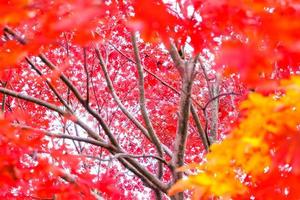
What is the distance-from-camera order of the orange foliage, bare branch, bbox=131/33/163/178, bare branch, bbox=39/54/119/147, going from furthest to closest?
bare branch, bbox=131/33/163/178, bare branch, bbox=39/54/119/147, the orange foliage

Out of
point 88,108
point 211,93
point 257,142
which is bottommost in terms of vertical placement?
point 257,142

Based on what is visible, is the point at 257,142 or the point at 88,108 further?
the point at 88,108

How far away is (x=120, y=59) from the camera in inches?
328

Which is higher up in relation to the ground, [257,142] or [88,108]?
[88,108]

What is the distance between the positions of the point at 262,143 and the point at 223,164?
0.61ft

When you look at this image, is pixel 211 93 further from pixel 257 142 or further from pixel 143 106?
pixel 257 142

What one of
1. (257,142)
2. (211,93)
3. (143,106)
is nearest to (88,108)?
(143,106)

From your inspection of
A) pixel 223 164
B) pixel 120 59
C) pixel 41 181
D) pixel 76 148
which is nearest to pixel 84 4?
pixel 223 164

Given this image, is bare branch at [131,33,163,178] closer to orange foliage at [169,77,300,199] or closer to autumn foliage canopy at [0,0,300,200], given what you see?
autumn foliage canopy at [0,0,300,200]

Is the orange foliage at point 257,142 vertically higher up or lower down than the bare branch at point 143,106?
lower down

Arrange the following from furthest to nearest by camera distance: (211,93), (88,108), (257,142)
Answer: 1. (211,93)
2. (88,108)
3. (257,142)

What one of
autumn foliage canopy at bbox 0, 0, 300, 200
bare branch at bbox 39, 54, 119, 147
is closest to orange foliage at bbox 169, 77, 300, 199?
autumn foliage canopy at bbox 0, 0, 300, 200

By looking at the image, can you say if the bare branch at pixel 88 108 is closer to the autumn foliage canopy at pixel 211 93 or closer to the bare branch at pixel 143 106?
the autumn foliage canopy at pixel 211 93

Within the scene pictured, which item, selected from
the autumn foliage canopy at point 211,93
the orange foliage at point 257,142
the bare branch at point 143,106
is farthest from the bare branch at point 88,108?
the orange foliage at point 257,142
